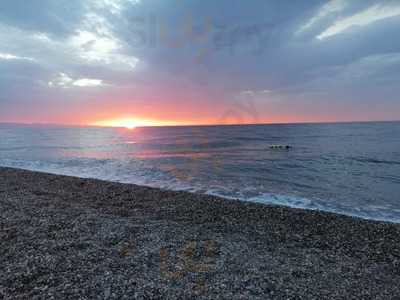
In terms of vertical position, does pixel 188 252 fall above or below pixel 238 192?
above

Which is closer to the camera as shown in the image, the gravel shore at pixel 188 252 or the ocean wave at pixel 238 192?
the gravel shore at pixel 188 252

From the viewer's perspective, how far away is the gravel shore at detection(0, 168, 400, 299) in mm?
5082

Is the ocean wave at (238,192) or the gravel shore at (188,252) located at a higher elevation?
the gravel shore at (188,252)

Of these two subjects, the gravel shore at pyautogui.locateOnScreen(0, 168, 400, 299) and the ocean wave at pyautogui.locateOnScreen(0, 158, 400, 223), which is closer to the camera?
the gravel shore at pyautogui.locateOnScreen(0, 168, 400, 299)

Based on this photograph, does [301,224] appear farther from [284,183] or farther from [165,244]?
[284,183]

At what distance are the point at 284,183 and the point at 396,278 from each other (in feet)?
40.3

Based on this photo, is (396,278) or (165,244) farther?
(165,244)

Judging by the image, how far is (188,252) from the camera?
22.2 ft

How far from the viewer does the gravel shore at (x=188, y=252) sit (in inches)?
200

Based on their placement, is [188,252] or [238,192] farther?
[238,192]

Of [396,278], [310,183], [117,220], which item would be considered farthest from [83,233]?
[310,183]

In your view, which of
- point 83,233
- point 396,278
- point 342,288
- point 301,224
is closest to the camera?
point 342,288

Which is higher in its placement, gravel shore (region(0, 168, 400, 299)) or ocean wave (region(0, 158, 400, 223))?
gravel shore (region(0, 168, 400, 299))

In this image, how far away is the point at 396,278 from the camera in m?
6.08
